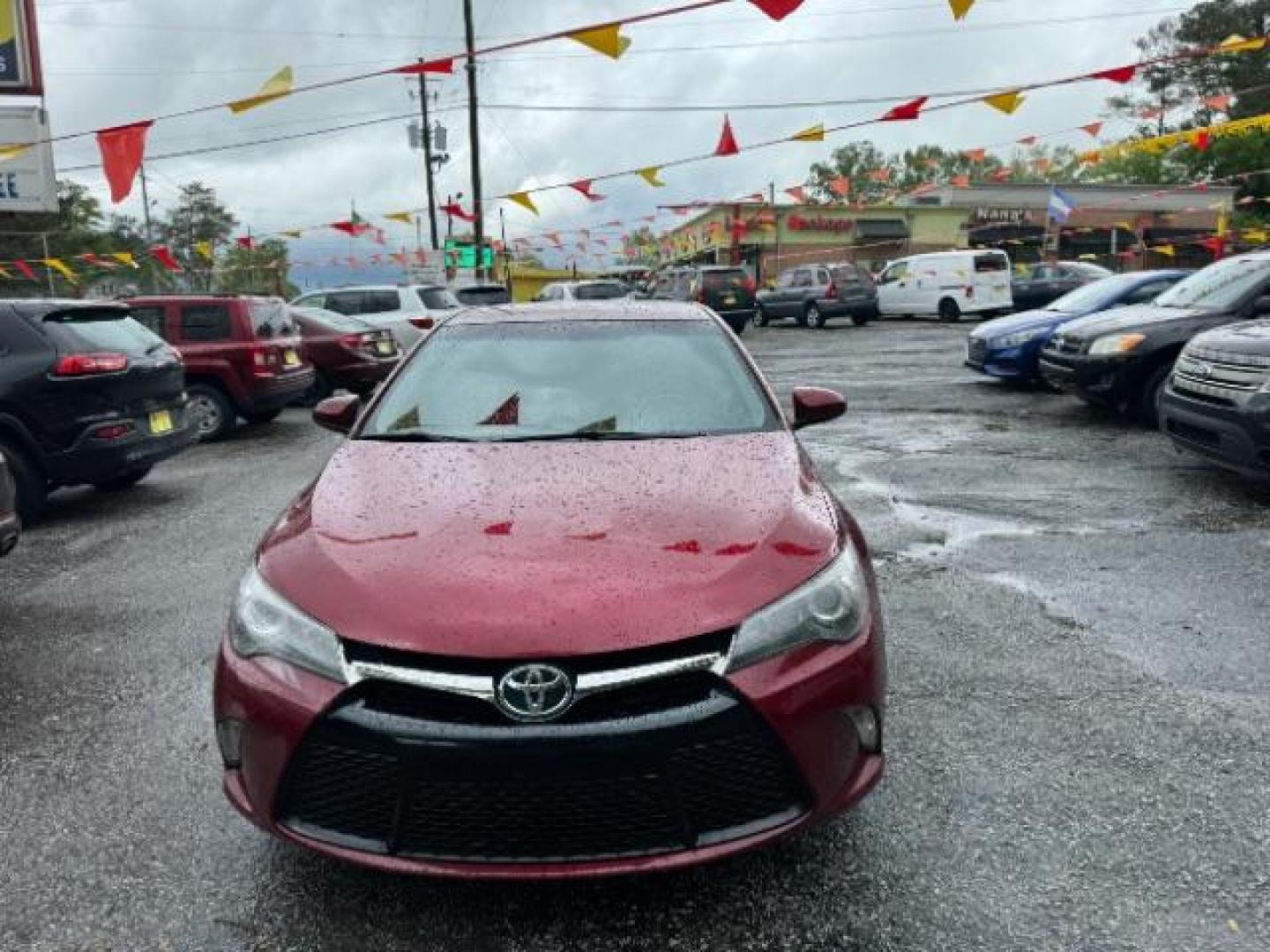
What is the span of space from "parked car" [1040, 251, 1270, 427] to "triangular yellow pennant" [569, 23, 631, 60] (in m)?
5.19

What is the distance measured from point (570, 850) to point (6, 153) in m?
13.6

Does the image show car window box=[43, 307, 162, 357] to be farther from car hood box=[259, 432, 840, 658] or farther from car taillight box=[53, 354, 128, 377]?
car hood box=[259, 432, 840, 658]

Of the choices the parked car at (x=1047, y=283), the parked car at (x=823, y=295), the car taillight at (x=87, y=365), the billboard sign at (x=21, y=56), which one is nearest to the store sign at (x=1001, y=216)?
the parked car at (x=1047, y=283)

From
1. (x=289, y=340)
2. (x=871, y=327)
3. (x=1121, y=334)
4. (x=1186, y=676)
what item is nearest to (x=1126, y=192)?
(x=871, y=327)

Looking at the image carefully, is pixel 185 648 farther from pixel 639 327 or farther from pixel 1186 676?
pixel 1186 676

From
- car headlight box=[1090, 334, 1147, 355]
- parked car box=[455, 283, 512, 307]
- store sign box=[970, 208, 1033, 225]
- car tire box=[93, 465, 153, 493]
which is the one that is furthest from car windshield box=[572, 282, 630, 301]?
store sign box=[970, 208, 1033, 225]

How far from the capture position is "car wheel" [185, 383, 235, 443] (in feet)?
33.4

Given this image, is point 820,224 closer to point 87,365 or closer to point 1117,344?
point 1117,344

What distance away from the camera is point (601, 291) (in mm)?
21438

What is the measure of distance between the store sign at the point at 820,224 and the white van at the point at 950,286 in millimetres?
16616

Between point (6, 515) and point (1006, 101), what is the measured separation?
418 inches

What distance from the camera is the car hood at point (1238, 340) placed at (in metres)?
5.93

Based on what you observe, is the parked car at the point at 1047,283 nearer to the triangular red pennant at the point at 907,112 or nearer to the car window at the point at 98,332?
the triangular red pennant at the point at 907,112

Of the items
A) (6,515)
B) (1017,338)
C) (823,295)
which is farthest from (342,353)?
(823,295)
